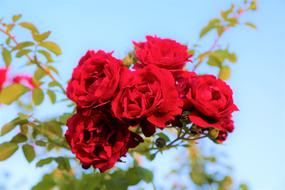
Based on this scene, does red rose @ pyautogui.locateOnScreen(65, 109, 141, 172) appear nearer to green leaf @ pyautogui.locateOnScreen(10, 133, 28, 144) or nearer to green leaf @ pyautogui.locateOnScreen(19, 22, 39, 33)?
green leaf @ pyautogui.locateOnScreen(10, 133, 28, 144)

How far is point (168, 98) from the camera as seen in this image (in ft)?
3.86

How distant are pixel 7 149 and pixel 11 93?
0.26m

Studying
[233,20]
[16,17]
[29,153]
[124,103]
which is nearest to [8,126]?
[29,153]

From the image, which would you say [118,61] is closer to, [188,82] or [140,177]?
[188,82]

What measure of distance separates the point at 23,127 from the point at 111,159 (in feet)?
1.89

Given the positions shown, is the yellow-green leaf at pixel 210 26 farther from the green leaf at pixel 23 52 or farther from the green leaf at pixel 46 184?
the green leaf at pixel 46 184

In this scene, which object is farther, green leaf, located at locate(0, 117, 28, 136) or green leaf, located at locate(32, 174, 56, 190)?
green leaf, located at locate(32, 174, 56, 190)

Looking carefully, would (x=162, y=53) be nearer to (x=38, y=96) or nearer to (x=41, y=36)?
(x=41, y=36)

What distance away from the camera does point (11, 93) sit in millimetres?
1796

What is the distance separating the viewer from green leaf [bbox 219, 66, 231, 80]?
1724 millimetres

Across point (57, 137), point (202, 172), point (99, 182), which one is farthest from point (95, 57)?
point (202, 172)

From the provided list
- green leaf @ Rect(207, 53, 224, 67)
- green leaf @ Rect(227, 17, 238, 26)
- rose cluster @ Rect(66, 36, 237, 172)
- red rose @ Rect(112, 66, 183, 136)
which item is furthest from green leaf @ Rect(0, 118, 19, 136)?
green leaf @ Rect(227, 17, 238, 26)

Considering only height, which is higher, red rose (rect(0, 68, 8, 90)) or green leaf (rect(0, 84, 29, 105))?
green leaf (rect(0, 84, 29, 105))

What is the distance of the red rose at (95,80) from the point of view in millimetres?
1155
